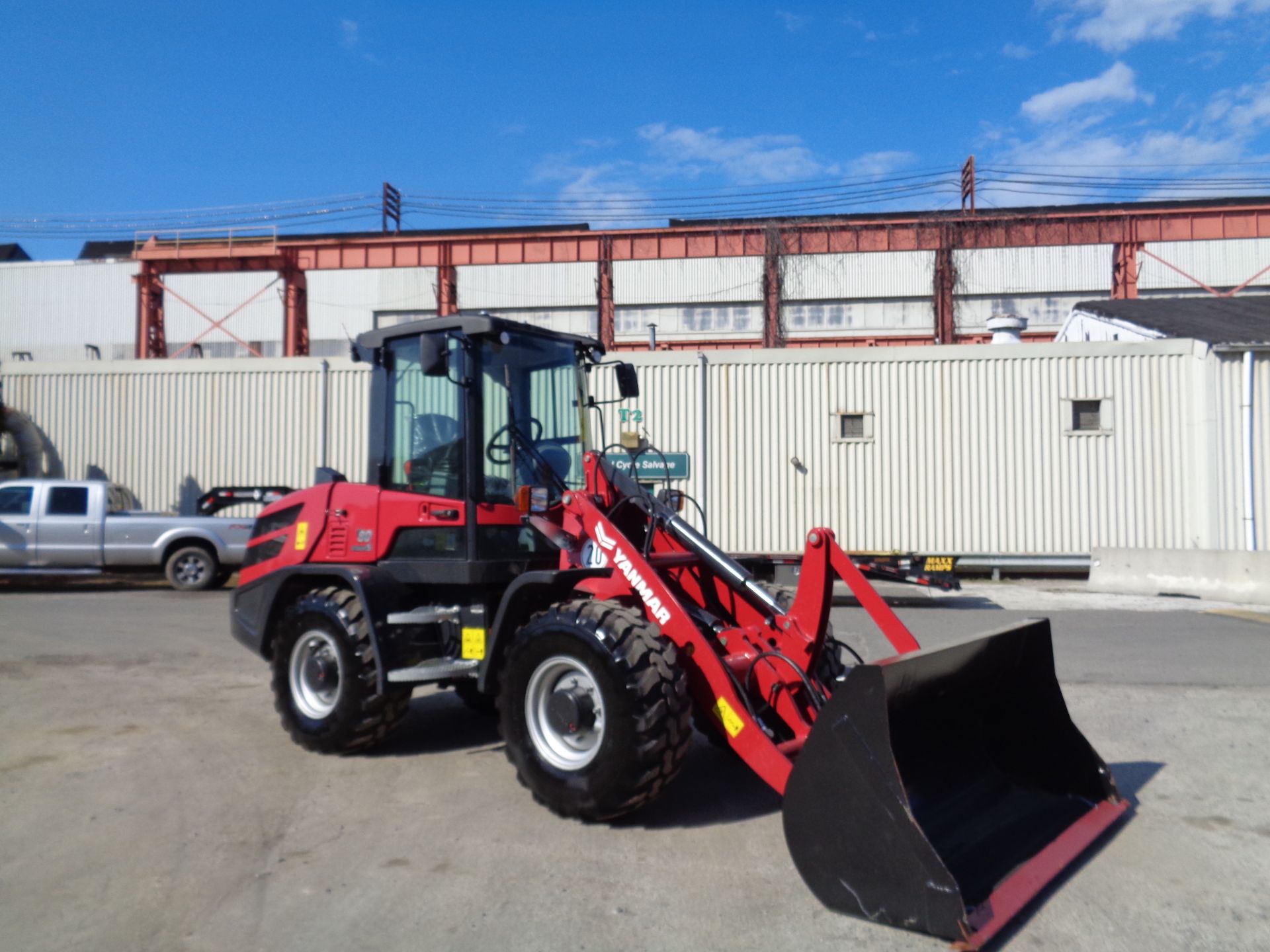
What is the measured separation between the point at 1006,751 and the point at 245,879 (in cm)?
363

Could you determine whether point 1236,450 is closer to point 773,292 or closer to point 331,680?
point 331,680

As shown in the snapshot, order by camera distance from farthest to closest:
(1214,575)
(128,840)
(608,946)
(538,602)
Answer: (1214,575), (538,602), (128,840), (608,946)

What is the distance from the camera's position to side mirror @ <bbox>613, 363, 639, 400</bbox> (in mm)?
6320

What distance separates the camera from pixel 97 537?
1609 cm

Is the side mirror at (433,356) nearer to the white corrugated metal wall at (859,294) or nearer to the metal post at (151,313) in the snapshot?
the white corrugated metal wall at (859,294)

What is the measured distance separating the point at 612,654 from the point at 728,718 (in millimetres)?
600

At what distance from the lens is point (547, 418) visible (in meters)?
6.21

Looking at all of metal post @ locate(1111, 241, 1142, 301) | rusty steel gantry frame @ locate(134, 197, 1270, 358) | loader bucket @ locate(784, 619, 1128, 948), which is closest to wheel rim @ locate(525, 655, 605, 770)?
loader bucket @ locate(784, 619, 1128, 948)

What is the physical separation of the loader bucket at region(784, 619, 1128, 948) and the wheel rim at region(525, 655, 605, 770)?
118 cm

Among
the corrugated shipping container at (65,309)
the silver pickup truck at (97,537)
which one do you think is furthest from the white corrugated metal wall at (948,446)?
the corrugated shipping container at (65,309)

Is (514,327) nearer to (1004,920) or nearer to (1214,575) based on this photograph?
(1004,920)

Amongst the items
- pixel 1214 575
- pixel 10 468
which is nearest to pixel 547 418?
pixel 1214 575

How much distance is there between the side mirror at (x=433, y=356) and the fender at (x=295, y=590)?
4.36 feet

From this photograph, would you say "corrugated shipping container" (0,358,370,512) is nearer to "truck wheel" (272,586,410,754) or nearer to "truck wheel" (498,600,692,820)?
"truck wheel" (272,586,410,754)
